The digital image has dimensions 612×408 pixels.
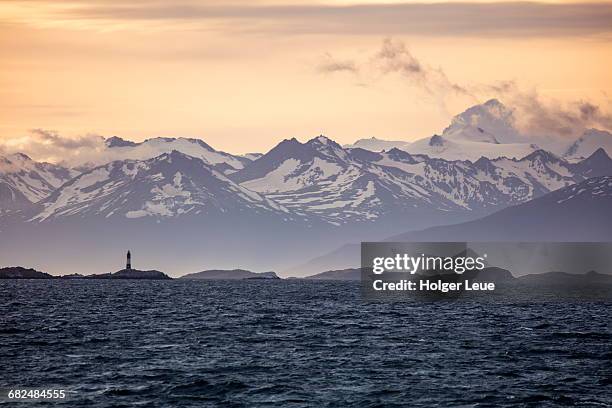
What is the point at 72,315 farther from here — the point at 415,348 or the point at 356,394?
the point at 356,394

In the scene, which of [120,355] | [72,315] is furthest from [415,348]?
[72,315]

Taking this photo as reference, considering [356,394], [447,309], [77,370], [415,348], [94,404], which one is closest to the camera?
[94,404]

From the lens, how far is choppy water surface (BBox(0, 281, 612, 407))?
3211 inches

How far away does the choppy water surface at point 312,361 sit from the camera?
81.6 m

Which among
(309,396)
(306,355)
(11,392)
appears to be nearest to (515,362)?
(306,355)

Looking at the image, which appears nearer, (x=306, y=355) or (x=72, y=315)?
(x=306, y=355)

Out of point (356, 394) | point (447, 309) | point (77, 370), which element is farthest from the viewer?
point (447, 309)

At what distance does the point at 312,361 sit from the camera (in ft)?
330

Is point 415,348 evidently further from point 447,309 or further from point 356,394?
point 447,309

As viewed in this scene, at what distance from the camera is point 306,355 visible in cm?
10569

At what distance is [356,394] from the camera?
270ft

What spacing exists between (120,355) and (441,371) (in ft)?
96.2

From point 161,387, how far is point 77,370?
11661mm

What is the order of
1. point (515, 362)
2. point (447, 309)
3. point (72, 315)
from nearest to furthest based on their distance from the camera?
1. point (515, 362)
2. point (72, 315)
3. point (447, 309)
